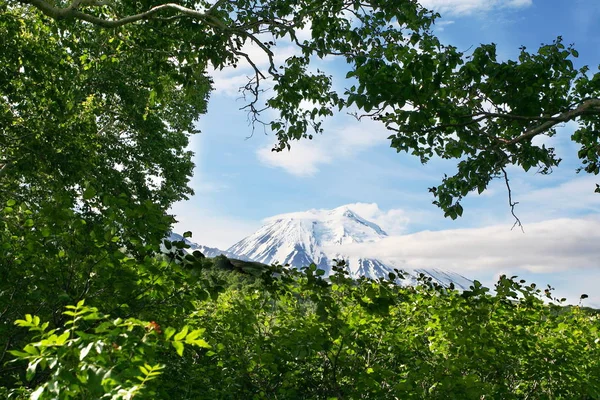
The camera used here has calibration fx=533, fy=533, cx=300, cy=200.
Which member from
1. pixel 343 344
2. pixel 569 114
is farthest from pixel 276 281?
pixel 569 114

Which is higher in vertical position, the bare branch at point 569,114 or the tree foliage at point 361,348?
the bare branch at point 569,114

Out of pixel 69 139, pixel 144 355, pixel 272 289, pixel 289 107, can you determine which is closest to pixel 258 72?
pixel 289 107

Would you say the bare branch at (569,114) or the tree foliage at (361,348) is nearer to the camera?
A: the tree foliage at (361,348)

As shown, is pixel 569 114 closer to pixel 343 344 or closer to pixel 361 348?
pixel 361 348

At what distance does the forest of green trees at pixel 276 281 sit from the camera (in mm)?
4895

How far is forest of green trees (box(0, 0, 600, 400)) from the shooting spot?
16.1 feet

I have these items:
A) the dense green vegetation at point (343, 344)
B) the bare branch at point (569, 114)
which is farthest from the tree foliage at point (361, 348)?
the bare branch at point (569, 114)

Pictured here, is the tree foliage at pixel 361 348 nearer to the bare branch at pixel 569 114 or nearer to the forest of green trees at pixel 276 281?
the forest of green trees at pixel 276 281

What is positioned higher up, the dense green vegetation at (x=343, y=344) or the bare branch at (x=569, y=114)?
the bare branch at (x=569, y=114)

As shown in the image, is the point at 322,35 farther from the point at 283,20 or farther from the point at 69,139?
the point at 69,139

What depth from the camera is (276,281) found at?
6.42 meters

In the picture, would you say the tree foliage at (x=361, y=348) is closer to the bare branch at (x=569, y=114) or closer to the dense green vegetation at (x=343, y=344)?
the dense green vegetation at (x=343, y=344)

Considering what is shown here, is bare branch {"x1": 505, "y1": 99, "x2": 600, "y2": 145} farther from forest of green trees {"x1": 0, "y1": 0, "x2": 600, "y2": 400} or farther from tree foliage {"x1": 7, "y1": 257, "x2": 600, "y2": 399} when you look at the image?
tree foliage {"x1": 7, "y1": 257, "x2": 600, "y2": 399}

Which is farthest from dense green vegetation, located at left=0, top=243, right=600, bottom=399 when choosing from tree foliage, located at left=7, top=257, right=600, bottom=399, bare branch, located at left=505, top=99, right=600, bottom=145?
bare branch, located at left=505, top=99, right=600, bottom=145
